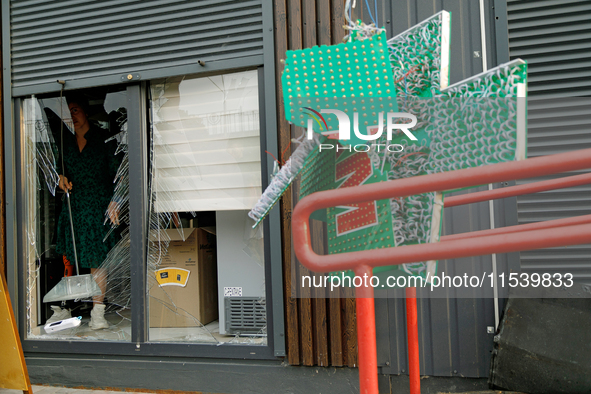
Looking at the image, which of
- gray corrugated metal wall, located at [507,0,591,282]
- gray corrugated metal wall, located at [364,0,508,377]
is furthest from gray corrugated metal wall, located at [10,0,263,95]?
gray corrugated metal wall, located at [507,0,591,282]

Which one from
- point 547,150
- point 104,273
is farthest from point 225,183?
point 547,150

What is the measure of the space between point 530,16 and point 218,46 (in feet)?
7.03

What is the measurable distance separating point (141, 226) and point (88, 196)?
879 mm

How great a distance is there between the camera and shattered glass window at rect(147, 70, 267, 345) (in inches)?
125

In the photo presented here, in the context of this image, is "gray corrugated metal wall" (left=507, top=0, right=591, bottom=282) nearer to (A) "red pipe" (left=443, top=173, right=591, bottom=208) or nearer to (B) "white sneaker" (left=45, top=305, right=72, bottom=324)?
(A) "red pipe" (left=443, top=173, right=591, bottom=208)

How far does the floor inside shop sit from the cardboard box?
65mm

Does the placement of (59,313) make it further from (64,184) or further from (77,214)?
(64,184)

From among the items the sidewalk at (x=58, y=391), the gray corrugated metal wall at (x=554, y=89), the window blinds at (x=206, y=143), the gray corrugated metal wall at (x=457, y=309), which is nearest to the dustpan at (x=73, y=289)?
the sidewalk at (x=58, y=391)

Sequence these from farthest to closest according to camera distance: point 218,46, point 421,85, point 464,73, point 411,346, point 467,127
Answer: point 218,46 → point 464,73 → point 411,346 → point 421,85 → point 467,127

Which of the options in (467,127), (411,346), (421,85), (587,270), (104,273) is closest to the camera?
(467,127)

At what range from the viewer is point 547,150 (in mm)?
2672

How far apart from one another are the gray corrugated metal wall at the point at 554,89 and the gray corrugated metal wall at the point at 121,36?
5.97 ft

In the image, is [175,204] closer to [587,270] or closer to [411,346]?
[411,346]

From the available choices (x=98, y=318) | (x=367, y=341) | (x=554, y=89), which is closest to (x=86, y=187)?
(x=98, y=318)
